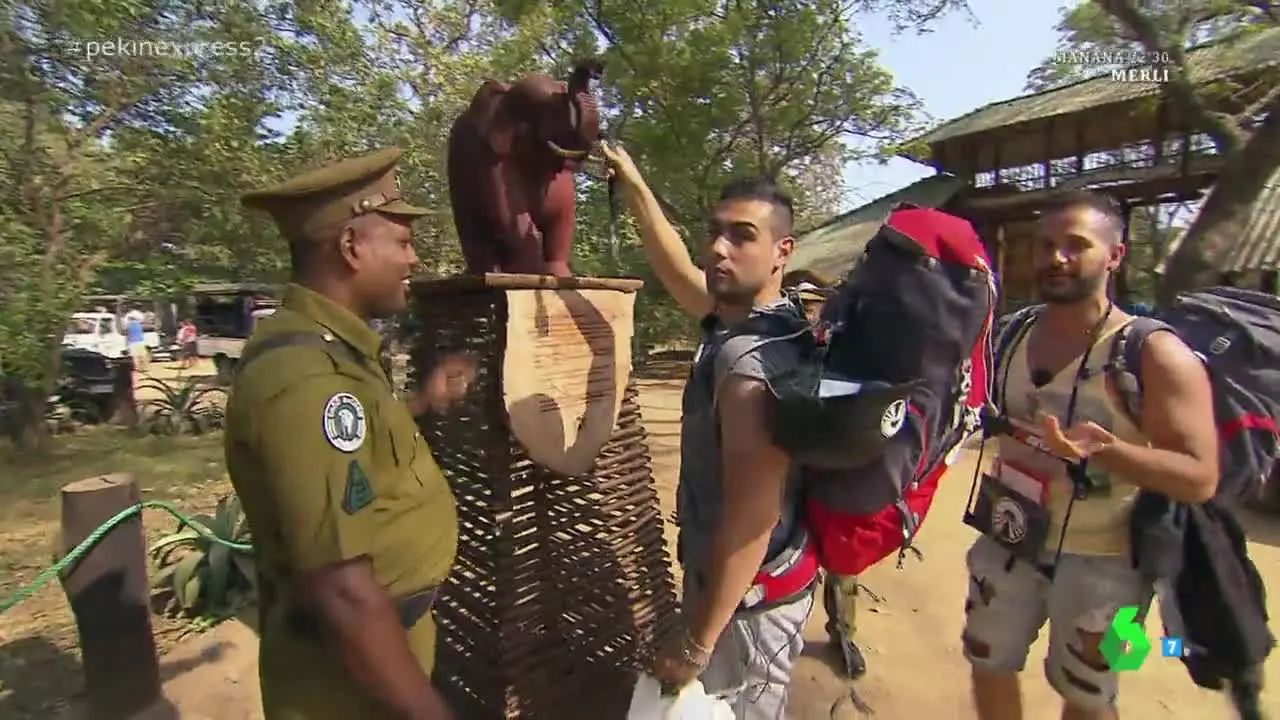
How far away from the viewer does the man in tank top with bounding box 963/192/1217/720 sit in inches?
70.0

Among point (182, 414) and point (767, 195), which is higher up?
point (767, 195)

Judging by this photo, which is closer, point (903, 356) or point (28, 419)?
point (903, 356)

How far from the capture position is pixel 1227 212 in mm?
5570

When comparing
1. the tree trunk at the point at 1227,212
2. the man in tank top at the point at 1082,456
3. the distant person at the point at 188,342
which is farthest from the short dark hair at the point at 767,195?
the distant person at the point at 188,342

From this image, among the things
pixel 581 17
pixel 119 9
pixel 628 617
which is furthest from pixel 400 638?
pixel 581 17

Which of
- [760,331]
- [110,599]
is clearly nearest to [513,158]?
[760,331]

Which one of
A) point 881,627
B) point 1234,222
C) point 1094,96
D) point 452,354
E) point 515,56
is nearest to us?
point 452,354

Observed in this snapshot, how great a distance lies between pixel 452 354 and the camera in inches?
99.4

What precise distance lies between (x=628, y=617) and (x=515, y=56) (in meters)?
11.7

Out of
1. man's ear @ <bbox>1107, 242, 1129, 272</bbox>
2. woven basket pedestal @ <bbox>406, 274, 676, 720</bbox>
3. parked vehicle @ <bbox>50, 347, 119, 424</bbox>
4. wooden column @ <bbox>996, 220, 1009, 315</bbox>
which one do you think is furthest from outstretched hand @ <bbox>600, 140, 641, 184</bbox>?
wooden column @ <bbox>996, 220, 1009, 315</bbox>

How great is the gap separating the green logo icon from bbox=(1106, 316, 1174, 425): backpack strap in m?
0.52

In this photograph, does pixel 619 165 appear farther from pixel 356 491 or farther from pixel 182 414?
pixel 182 414

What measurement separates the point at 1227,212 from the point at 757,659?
585 centimetres

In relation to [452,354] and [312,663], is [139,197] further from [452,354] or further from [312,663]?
[312,663]
